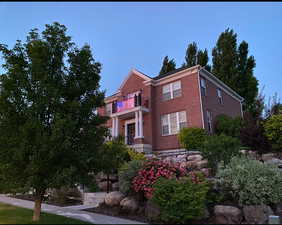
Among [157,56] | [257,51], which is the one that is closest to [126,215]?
[257,51]

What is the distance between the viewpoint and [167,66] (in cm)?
3297

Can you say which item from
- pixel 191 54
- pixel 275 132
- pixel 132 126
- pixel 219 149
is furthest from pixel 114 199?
pixel 191 54

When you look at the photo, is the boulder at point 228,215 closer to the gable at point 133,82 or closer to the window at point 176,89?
the window at point 176,89

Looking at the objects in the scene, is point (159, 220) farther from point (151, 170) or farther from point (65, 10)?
point (65, 10)

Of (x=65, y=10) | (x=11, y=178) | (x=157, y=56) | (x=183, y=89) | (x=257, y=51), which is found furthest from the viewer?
(x=157, y=56)

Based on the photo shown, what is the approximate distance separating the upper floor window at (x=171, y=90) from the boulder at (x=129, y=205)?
11.1m

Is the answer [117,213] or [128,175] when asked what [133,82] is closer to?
[128,175]

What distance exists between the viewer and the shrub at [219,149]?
889 cm

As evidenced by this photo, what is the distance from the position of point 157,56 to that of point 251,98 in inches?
668

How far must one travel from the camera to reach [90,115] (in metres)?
6.39

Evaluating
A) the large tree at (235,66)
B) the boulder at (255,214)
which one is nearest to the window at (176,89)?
the boulder at (255,214)

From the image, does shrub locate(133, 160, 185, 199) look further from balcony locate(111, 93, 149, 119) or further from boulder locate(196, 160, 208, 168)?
balcony locate(111, 93, 149, 119)

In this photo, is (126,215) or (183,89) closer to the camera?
(126,215)

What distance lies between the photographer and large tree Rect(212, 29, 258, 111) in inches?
1037
